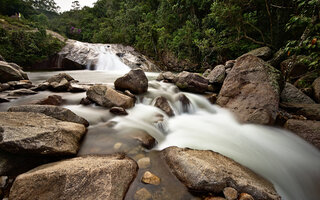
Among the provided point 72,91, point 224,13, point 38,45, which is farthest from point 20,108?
point 38,45

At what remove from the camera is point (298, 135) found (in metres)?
3.06

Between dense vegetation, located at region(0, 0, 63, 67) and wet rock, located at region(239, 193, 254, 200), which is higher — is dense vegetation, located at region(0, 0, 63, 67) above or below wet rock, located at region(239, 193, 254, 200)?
above

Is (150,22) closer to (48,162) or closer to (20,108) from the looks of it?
(20,108)

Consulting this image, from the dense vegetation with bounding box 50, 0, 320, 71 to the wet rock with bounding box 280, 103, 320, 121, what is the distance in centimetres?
149

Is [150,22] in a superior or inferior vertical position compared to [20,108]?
superior

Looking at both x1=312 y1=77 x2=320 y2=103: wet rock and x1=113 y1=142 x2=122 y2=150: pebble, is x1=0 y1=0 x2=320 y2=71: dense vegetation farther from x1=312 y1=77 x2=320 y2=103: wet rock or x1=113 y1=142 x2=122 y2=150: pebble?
x1=113 y1=142 x2=122 y2=150: pebble

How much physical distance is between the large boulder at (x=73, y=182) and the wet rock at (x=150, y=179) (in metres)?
0.21

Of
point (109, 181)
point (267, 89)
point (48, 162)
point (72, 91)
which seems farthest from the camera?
point (72, 91)

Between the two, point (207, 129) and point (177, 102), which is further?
point (177, 102)

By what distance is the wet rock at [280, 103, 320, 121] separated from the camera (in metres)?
3.52

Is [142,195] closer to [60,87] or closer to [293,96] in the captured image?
[60,87]

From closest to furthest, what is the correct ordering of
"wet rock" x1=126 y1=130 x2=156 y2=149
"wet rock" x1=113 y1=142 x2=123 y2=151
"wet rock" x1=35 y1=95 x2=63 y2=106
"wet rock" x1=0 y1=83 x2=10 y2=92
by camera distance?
"wet rock" x1=113 y1=142 x2=123 y2=151, "wet rock" x1=126 y1=130 x2=156 y2=149, "wet rock" x1=35 y1=95 x2=63 y2=106, "wet rock" x1=0 y1=83 x2=10 y2=92

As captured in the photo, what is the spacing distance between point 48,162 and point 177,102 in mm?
3596

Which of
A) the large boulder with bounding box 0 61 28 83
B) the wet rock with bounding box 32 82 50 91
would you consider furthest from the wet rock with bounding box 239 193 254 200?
the large boulder with bounding box 0 61 28 83
